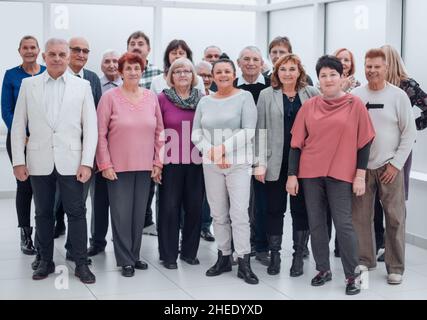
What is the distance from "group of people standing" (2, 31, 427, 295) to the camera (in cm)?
421

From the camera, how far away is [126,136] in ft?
14.6

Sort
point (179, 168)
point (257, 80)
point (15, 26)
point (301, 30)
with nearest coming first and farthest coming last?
point (179, 168) → point (257, 80) → point (15, 26) → point (301, 30)

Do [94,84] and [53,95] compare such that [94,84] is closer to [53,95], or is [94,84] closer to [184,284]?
[53,95]

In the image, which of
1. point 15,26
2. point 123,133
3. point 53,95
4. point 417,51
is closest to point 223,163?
point 123,133

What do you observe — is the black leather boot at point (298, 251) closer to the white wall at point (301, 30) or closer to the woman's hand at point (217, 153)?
the woman's hand at point (217, 153)

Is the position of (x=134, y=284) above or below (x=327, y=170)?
below

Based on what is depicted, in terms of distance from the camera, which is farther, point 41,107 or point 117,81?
point 117,81

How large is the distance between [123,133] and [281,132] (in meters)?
1.02

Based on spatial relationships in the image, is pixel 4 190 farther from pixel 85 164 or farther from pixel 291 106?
pixel 291 106

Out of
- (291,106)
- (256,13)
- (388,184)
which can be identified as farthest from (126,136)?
(256,13)

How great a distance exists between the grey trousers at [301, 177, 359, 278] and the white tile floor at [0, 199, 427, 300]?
0.79 ft

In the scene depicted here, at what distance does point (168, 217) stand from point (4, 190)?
3442 mm

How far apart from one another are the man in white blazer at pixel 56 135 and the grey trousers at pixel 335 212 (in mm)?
1392

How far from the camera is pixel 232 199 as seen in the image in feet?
14.7
